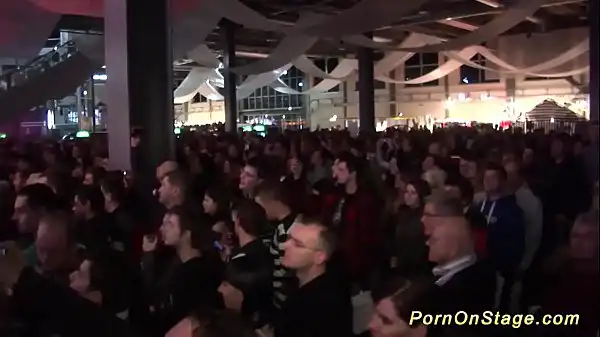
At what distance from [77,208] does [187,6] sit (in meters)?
4.13

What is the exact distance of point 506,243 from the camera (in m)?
3.78

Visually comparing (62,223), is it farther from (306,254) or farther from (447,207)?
(447,207)

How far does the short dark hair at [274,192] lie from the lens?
3.64 meters

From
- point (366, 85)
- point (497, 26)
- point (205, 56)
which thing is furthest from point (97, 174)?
point (366, 85)

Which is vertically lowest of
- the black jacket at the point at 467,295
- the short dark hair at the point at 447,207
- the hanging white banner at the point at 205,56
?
the black jacket at the point at 467,295

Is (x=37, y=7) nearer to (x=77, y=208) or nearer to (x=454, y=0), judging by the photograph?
(x=77, y=208)

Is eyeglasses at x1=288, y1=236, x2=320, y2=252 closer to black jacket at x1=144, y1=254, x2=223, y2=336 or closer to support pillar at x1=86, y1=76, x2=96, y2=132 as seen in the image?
black jacket at x1=144, y1=254, x2=223, y2=336

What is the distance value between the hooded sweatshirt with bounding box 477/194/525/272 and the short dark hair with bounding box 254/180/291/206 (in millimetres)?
958

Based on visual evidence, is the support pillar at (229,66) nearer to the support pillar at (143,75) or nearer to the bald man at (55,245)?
the support pillar at (143,75)

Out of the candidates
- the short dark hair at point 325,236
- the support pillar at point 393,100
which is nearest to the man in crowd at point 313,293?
the short dark hair at point 325,236

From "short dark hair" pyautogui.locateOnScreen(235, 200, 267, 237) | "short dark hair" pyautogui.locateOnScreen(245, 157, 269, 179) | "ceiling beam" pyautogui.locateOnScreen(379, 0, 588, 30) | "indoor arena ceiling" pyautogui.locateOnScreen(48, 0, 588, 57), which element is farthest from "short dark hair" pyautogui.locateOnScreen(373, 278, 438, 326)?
"ceiling beam" pyautogui.locateOnScreen(379, 0, 588, 30)

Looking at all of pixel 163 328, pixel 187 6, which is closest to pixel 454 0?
pixel 187 6

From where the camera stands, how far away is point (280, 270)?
3107 millimetres

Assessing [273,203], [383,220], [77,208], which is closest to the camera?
[273,203]
